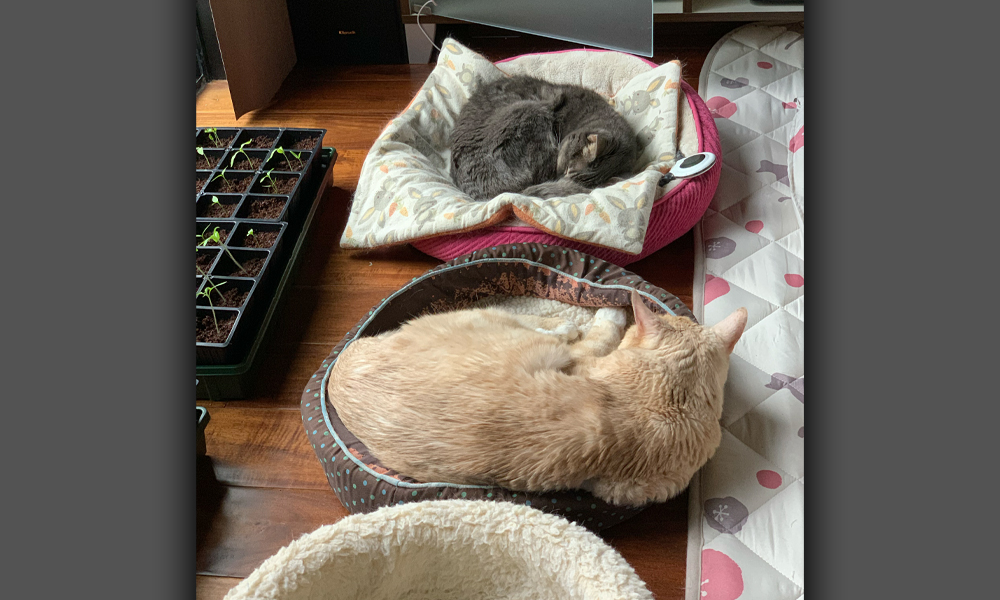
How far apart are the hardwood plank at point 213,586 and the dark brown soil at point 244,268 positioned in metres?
0.78

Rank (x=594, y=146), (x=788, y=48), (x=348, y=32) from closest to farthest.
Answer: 1. (x=594, y=146)
2. (x=788, y=48)
3. (x=348, y=32)

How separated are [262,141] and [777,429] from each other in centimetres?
179

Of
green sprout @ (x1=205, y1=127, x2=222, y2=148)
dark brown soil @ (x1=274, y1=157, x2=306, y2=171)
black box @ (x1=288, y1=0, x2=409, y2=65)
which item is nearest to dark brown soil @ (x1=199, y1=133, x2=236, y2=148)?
green sprout @ (x1=205, y1=127, x2=222, y2=148)

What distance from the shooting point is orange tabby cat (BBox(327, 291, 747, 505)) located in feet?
4.14

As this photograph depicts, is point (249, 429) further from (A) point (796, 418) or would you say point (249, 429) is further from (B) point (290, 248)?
(A) point (796, 418)

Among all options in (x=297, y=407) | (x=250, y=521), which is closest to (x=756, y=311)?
(x=297, y=407)

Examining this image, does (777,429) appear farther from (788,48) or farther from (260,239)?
(788,48)

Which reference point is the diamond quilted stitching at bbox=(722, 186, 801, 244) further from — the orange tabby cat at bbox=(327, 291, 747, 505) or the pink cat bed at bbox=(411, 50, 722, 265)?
the orange tabby cat at bbox=(327, 291, 747, 505)

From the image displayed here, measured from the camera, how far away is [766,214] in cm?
213

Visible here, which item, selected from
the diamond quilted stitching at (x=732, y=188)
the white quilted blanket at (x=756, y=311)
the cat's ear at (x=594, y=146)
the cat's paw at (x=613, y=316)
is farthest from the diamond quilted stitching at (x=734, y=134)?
the cat's paw at (x=613, y=316)

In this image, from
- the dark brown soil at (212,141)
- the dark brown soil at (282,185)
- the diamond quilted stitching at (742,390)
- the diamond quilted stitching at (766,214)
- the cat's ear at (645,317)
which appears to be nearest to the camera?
the cat's ear at (645,317)

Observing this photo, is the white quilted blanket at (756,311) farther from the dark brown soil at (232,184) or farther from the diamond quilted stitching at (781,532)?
the dark brown soil at (232,184)

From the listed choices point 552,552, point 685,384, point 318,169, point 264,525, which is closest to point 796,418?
point 685,384

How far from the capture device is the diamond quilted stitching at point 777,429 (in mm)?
1498
